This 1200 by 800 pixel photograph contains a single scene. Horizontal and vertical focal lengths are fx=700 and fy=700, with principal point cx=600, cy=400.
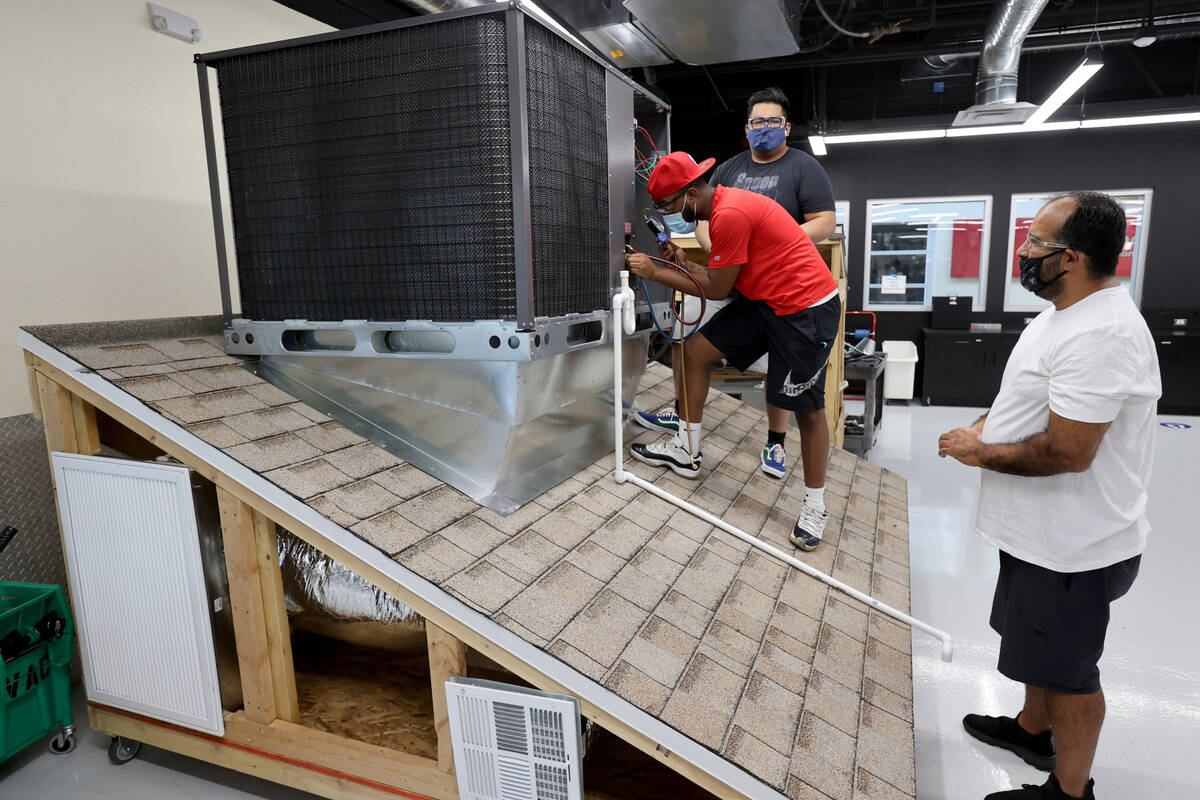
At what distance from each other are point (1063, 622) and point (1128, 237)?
28.2 feet

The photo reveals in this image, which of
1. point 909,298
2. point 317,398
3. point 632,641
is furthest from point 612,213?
point 909,298

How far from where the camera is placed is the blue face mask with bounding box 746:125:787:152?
297cm

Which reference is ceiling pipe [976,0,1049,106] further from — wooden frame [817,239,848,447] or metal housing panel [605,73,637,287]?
metal housing panel [605,73,637,287]

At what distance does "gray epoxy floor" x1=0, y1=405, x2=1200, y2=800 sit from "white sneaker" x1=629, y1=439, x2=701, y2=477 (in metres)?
1.22

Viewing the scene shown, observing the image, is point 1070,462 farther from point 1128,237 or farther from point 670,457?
point 1128,237

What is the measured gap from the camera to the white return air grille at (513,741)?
1604 mm

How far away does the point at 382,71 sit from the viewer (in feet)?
6.70

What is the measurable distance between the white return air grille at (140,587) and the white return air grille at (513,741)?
0.82 metres

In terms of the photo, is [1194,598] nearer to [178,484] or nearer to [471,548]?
[471,548]

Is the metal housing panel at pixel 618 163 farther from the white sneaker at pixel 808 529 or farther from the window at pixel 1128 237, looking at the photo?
the window at pixel 1128 237

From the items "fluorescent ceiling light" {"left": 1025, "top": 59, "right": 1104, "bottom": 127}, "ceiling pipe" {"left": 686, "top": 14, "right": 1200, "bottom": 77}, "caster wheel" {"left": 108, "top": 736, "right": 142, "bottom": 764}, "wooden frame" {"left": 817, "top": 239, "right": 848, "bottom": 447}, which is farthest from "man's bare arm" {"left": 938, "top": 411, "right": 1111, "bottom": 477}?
"ceiling pipe" {"left": 686, "top": 14, "right": 1200, "bottom": 77}

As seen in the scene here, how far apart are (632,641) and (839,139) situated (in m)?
7.21

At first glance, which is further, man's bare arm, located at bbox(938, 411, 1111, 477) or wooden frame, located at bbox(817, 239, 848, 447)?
wooden frame, located at bbox(817, 239, 848, 447)

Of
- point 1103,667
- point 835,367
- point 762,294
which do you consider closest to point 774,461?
point 762,294
